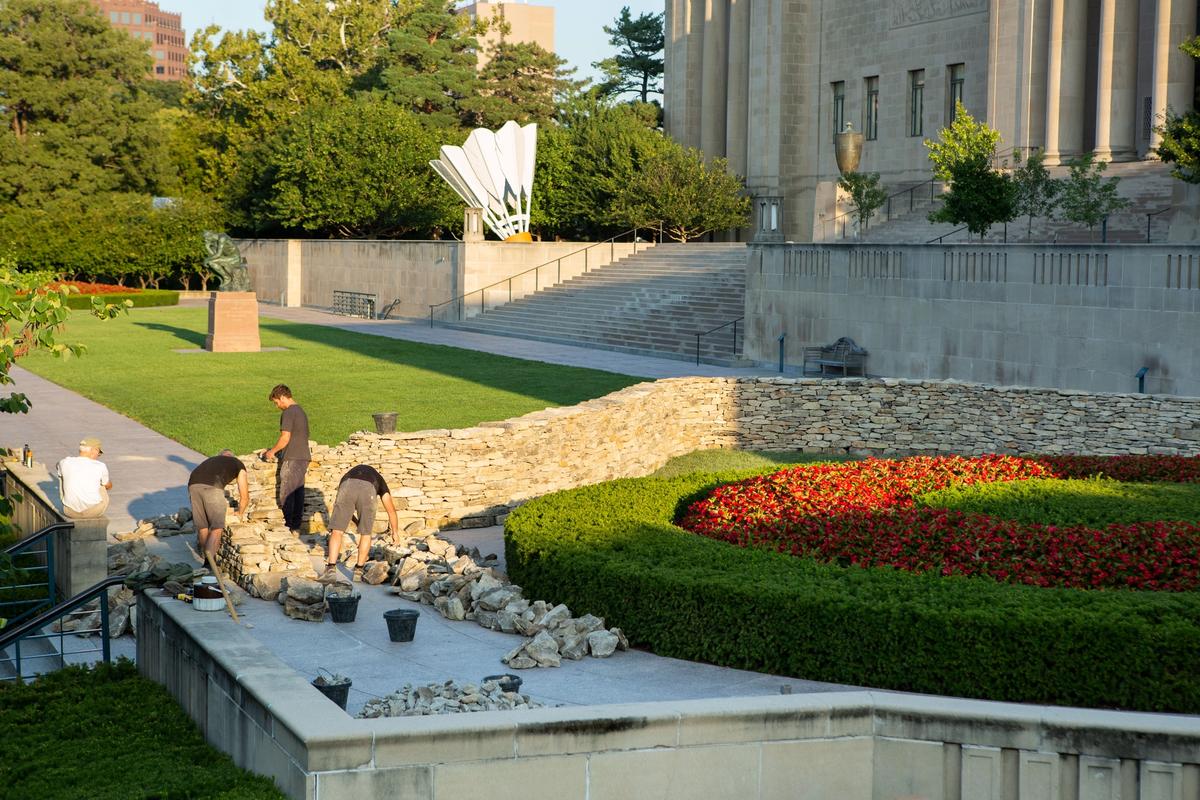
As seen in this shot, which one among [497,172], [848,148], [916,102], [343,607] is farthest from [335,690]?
[497,172]

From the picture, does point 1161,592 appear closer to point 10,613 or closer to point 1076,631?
point 1076,631

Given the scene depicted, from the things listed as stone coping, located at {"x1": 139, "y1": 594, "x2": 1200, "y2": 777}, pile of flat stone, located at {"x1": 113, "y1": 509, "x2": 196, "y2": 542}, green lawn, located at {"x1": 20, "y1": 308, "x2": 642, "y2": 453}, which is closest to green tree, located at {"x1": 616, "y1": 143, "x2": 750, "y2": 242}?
green lawn, located at {"x1": 20, "y1": 308, "x2": 642, "y2": 453}

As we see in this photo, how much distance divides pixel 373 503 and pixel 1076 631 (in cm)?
791

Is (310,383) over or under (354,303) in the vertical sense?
under

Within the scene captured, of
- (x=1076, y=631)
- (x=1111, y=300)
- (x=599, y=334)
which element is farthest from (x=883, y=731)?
(x=599, y=334)

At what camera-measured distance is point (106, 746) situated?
378 inches

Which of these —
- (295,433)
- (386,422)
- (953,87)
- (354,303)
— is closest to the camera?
(295,433)

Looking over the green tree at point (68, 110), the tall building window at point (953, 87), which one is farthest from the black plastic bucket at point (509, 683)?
the green tree at point (68, 110)

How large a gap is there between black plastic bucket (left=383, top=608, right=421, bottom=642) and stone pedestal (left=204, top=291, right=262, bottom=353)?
27.8m

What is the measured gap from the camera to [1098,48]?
130 feet

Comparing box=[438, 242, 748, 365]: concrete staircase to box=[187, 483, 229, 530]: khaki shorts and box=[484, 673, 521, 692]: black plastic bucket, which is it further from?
box=[484, 673, 521, 692]: black plastic bucket

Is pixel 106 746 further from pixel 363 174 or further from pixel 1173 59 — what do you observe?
pixel 363 174

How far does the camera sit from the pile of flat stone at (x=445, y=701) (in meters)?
9.84

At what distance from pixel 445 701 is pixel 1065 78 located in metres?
34.6
